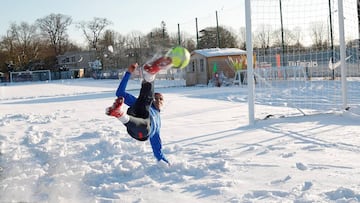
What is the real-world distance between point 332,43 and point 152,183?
1507cm

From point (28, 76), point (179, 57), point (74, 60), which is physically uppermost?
point (74, 60)

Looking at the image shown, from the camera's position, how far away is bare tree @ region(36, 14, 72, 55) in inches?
2874

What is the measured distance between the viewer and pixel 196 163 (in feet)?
18.6

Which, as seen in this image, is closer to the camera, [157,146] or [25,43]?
[157,146]

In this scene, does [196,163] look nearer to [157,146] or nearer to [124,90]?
[157,146]

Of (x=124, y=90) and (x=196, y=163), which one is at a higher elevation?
(x=124, y=90)

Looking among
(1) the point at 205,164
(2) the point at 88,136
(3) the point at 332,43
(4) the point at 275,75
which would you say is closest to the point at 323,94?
(4) the point at 275,75

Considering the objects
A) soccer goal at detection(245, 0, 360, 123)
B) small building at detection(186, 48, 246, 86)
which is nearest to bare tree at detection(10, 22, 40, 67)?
small building at detection(186, 48, 246, 86)

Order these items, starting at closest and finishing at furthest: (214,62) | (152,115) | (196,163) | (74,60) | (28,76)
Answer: (152,115)
(196,163)
(214,62)
(28,76)
(74,60)

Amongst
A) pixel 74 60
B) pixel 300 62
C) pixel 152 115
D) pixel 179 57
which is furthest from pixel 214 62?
pixel 74 60

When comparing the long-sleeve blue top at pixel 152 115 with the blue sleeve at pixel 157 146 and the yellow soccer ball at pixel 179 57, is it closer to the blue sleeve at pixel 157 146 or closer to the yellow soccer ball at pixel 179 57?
the blue sleeve at pixel 157 146

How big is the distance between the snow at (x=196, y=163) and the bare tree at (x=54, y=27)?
2643 inches

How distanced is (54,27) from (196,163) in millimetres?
73014

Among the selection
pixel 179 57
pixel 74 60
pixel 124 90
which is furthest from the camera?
pixel 74 60
